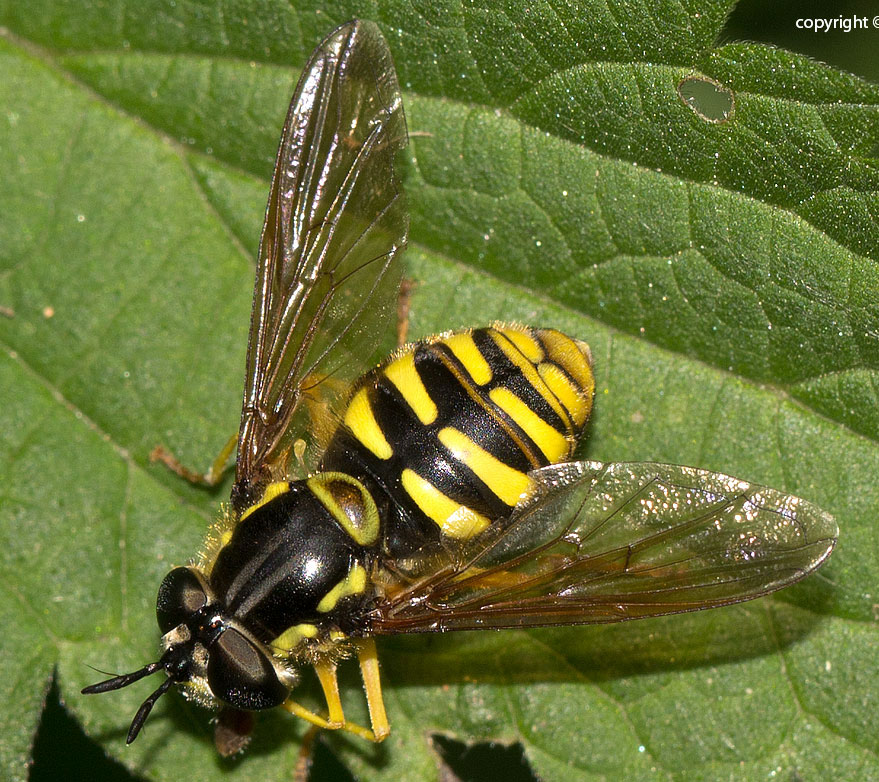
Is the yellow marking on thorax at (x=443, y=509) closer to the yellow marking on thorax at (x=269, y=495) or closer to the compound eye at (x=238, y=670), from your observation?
the yellow marking on thorax at (x=269, y=495)

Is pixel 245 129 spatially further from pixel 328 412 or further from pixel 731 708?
pixel 731 708

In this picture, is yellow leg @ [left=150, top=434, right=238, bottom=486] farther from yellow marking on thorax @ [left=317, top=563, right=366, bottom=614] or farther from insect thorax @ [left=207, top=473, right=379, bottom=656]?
yellow marking on thorax @ [left=317, top=563, right=366, bottom=614]

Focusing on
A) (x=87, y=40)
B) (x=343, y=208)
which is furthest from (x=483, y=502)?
(x=87, y=40)

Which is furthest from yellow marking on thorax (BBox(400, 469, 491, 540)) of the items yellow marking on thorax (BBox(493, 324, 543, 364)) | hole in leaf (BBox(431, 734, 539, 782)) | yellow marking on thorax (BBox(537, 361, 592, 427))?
hole in leaf (BBox(431, 734, 539, 782))

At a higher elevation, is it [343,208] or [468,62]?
[468,62]

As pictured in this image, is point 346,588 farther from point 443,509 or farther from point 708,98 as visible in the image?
point 708,98

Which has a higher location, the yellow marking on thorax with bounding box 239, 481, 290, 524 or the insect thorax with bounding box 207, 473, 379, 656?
the yellow marking on thorax with bounding box 239, 481, 290, 524

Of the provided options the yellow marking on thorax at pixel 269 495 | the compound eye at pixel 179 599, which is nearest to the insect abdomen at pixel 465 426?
the yellow marking on thorax at pixel 269 495
